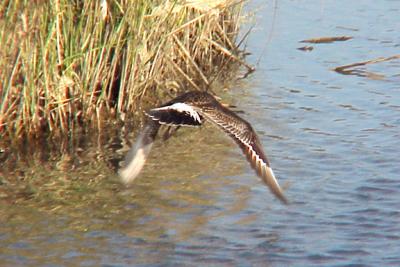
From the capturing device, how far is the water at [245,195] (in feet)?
18.4

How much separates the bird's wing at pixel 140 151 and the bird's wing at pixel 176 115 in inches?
24.6

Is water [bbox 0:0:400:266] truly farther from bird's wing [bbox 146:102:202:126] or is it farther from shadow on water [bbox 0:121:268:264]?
bird's wing [bbox 146:102:202:126]

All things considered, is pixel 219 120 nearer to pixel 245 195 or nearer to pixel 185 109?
Answer: pixel 185 109

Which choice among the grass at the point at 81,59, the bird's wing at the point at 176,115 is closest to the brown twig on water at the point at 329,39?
Answer: the grass at the point at 81,59

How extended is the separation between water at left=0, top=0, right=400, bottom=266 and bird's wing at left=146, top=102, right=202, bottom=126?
0.58 meters

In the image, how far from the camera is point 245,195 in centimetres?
650

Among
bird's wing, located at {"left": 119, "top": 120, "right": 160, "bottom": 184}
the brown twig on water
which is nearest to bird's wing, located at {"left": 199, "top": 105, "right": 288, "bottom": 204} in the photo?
bird's wing, located at {"left": 119, "top": 120, "right": 160, "bottom": 184}

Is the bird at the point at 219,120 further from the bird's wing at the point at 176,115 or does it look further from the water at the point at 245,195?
the water at the point at 245,195

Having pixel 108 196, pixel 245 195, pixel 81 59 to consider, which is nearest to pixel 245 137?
pixel 245 195

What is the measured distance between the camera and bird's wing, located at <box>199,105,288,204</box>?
5.92m

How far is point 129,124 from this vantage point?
24.6 ft

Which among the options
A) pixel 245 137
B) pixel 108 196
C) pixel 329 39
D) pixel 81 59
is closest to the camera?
pixel 245 137

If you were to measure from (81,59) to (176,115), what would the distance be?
1084 mm

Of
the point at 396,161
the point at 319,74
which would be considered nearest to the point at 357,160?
the point at 396,161
